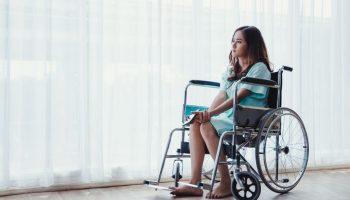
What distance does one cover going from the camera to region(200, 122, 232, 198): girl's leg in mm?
2355

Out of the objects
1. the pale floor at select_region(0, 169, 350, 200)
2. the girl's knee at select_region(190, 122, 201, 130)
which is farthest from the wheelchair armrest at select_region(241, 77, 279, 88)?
the pale floor at select_region(0, 169, 350, 200)

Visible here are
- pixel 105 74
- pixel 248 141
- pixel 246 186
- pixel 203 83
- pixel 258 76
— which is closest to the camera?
pixel 246 186

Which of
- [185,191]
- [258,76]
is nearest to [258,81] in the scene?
[258,76]

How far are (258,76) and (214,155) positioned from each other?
48 cm

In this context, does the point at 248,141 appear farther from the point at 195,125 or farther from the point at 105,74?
the point at 105,74

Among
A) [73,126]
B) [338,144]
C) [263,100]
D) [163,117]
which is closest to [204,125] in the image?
[263,100]

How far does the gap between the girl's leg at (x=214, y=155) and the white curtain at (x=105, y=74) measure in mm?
523

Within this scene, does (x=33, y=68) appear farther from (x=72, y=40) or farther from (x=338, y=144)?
(x=338, y=144)

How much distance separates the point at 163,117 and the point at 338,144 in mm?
1460

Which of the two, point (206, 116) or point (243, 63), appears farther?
point (243, 63)

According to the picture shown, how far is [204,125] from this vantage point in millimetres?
2375

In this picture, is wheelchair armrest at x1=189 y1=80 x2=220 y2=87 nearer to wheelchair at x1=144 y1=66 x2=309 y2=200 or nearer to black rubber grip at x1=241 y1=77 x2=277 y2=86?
wheelchair at x1=144 y1=66 x2=309 y2=200

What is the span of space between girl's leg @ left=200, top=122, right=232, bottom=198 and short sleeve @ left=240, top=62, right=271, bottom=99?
295 mm

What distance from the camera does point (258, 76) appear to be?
8.05 ft
